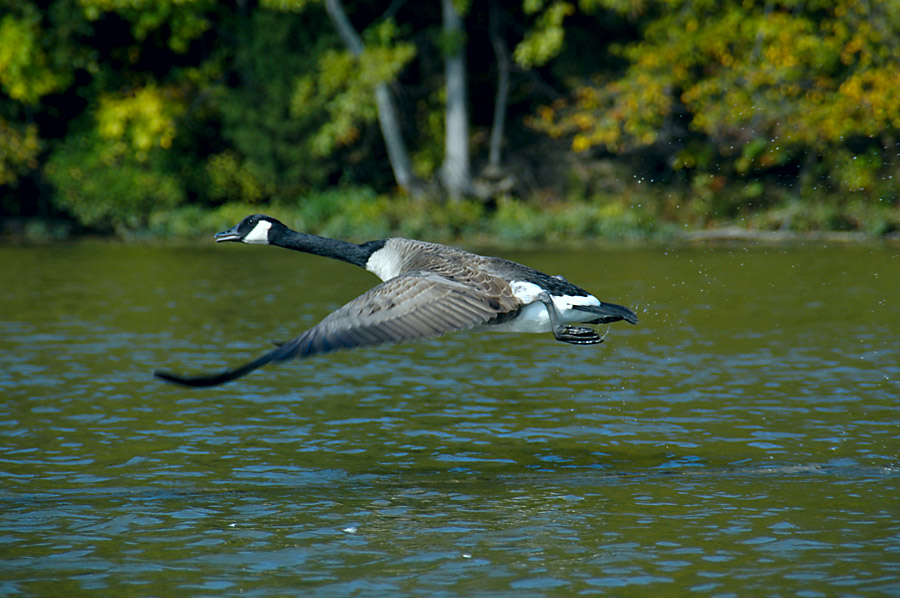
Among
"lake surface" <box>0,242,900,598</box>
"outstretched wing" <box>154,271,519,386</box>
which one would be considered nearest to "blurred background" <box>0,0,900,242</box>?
"lake surface" <box>0,242,900,598</box>

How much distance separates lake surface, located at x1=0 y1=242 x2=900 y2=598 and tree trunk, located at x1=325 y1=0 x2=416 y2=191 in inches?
767

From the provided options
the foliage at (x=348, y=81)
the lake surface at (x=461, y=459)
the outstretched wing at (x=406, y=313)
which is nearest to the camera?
the lake surface at (x=461, y=459)

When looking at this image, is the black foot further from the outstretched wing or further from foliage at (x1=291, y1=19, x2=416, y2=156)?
foliage at (x1=291, y1=19, x2=416, y2=156)

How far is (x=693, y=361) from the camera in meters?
15.2

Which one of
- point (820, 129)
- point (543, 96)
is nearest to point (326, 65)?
point (543, 96)

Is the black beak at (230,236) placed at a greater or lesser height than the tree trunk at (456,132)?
lesser

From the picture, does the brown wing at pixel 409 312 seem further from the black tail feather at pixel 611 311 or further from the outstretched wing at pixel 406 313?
the black tail feather at pixel 611 311

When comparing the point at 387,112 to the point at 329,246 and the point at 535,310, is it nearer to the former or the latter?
the point at 329,246

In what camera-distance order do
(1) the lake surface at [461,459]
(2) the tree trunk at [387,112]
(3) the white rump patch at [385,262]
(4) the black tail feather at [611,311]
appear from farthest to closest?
(2) the tree trunk at [387,112]
(3) the white rump patch at [385,262]
(4) the black tail feather at [611,311]
(1) the lake surface at [461,459]

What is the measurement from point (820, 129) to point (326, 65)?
14.8 meters

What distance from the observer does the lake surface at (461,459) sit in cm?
745

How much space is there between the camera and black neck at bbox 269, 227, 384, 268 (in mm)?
10812

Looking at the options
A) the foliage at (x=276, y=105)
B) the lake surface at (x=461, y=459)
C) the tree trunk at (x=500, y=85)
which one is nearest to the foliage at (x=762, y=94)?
the tree trunk at (x=500, y=85)

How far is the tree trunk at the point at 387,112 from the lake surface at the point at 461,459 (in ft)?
63.9
